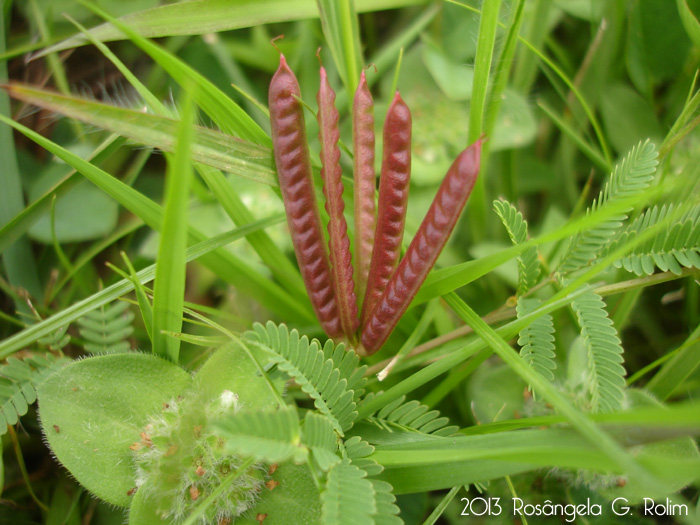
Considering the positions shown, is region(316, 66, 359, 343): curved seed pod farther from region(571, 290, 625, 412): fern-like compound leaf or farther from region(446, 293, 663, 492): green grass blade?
region(571, 290, 625, 412): fern-like compound leaf

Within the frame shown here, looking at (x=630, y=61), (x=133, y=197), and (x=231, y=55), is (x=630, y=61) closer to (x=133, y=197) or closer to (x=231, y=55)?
(x=231, y=55)

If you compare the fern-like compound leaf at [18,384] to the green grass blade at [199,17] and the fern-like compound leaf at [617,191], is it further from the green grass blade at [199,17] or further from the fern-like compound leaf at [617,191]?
the fern-like compound leaf at [617,191]

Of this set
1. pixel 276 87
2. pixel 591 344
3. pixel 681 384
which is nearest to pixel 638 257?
pixel 591 344

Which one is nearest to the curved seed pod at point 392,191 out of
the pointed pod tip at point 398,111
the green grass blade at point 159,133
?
the pointed pod tip at point 398,111

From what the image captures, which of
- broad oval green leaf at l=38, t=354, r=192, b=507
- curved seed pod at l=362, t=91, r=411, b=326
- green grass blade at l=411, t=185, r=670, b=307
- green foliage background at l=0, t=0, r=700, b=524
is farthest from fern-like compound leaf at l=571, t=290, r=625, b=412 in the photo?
broad oval green leaf at l=38, t=354, r=192, b=507

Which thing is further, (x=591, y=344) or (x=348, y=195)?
(x=348, y=195)
